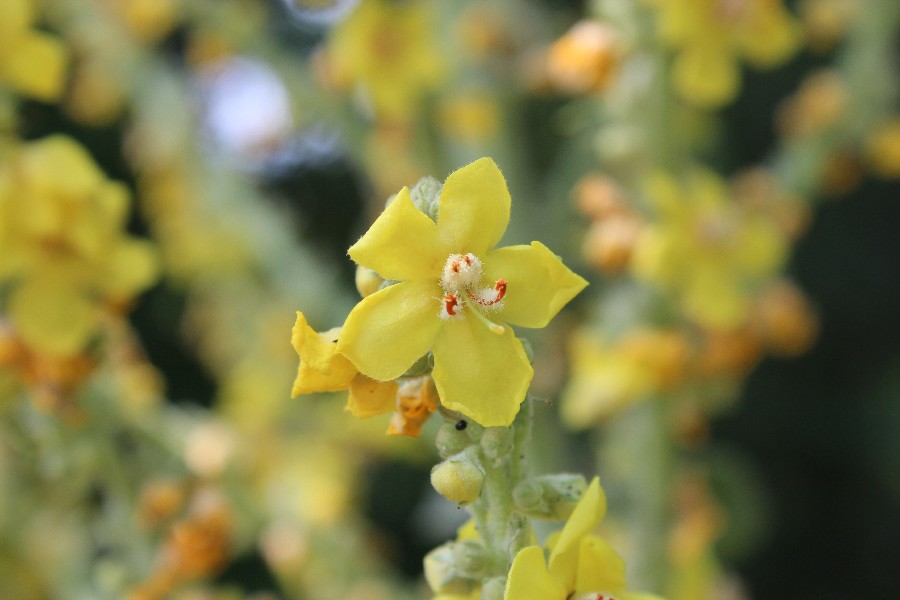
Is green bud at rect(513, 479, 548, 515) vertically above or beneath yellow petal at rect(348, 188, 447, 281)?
beneath

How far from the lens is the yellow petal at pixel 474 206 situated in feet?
2.27

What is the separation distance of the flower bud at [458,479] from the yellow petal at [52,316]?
0.66 metres

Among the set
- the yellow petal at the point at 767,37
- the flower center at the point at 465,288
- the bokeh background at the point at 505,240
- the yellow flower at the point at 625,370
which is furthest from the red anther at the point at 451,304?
the yellow petal at the point at 767,37

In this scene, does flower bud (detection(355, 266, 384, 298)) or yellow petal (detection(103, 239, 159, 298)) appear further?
yellow petal (detection(103, 239, 159, 298))

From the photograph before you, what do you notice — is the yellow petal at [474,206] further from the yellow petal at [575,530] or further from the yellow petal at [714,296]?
the yellow petal at [714,296]

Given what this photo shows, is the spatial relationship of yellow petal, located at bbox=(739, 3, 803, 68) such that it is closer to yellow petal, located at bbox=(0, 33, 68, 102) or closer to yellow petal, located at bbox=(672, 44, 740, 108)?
yellow petal, located at bbox=(672, 44, 740, 108)

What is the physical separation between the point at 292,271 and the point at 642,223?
75 cm

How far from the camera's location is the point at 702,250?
158cm

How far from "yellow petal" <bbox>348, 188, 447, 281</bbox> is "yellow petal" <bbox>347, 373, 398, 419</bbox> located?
0.08m

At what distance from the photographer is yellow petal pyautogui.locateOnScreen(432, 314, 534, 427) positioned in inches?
26.0

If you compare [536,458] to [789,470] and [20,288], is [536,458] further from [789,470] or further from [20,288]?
[789,470]

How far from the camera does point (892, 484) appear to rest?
2566 mm

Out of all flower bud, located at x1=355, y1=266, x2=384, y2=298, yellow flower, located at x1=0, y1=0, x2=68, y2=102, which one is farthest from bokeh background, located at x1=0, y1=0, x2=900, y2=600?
flower bud, located at x1=355, y1=266, x2=384, y2=298

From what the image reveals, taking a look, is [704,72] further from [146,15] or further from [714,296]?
[146,15]
